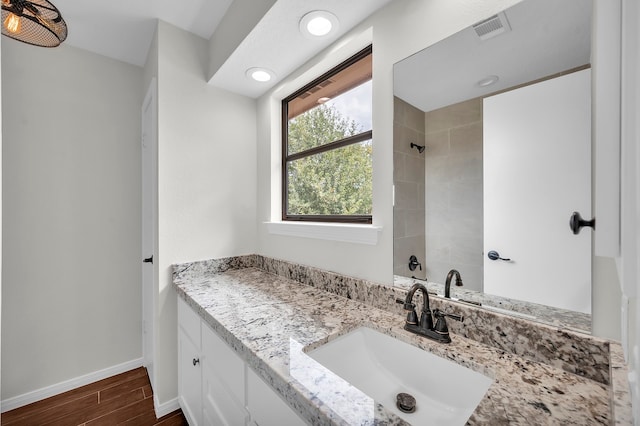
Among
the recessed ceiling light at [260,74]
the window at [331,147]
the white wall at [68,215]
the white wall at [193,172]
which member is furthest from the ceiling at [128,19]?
the window at [331,147]

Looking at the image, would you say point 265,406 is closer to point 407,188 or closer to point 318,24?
point 407,188

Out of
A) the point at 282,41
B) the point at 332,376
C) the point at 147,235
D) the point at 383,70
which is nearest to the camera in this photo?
the point at 332,376

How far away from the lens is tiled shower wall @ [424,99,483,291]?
3.36ft

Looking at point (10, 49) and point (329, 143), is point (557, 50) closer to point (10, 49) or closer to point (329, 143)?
point (329, 143)

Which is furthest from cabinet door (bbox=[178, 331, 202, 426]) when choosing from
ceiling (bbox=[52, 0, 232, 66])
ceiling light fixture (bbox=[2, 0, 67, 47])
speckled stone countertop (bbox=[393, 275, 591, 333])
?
ceiling (bbox=[52, 0, 232, 66])

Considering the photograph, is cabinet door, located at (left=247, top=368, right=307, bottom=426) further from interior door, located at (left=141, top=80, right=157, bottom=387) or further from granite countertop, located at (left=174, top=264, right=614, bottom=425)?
interior door, located at (left=141, top=80, right=157, bottom=387)

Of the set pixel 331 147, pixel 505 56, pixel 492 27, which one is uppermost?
pixel 492 27

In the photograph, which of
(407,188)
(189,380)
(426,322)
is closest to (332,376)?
(426,322)

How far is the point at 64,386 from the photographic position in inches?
79.2

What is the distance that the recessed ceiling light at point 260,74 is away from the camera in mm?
1822

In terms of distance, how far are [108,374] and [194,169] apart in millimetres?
1804

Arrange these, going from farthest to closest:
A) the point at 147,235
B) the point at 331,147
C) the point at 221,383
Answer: the point at 147,235 < the point at 331,147 < the point at 221,383

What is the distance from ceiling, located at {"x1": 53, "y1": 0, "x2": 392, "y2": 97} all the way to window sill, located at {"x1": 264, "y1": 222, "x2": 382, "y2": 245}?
1.03 m

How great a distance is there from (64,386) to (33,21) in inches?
91.9
